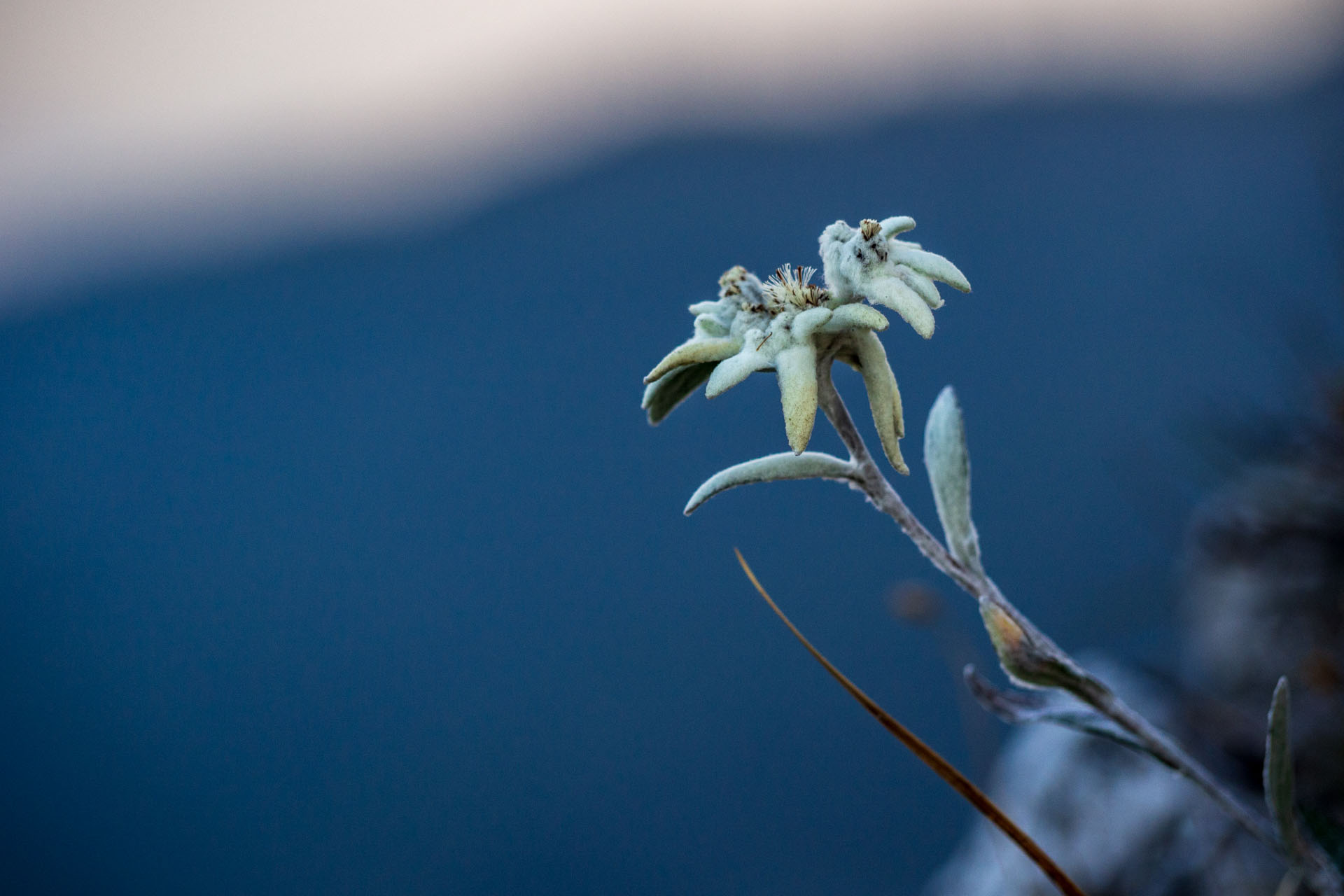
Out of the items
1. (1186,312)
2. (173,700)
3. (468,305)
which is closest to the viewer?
(1186,312)

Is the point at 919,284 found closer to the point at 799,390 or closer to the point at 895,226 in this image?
the point at 895,226

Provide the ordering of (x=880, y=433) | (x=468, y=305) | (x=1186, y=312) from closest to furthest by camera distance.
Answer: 1. (x=880, y=433)
2. (x=1186, y=312)
3. (x=468, y=305)

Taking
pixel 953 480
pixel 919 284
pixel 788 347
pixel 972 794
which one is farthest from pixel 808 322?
pixel 972 794

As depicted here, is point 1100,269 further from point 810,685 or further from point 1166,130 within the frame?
point 810,685

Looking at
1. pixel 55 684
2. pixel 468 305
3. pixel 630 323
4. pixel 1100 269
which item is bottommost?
pixel 1100 269

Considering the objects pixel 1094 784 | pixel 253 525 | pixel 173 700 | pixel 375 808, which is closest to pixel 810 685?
pixel 375 808

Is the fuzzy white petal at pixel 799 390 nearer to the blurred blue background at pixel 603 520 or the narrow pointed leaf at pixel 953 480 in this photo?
the narrow pointed leaf at pixel 953 480

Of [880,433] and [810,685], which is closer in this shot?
[880,433]

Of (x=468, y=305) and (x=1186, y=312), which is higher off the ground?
(x=468, y=305)
